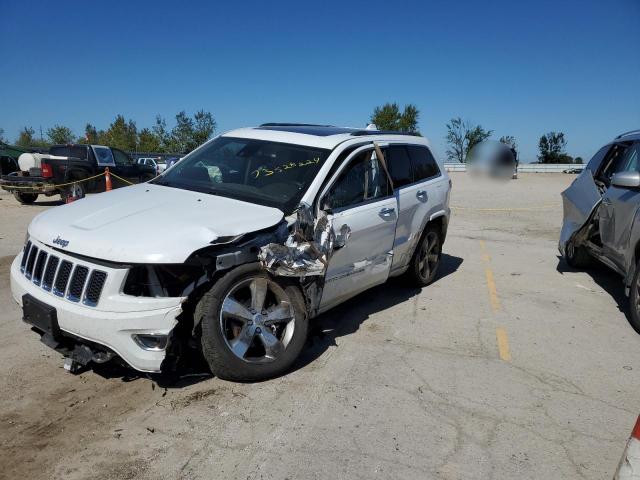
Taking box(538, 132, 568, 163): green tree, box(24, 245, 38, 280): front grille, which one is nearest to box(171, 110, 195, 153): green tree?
box(538, 132, 568, 163): green tree

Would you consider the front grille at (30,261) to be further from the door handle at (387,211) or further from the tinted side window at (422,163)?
the tinted side window at (422,163)

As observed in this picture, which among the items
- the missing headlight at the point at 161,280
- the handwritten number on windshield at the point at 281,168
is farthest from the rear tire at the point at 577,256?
the missing headlight at the point at 161,280

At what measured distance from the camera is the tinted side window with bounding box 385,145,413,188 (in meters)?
5.64

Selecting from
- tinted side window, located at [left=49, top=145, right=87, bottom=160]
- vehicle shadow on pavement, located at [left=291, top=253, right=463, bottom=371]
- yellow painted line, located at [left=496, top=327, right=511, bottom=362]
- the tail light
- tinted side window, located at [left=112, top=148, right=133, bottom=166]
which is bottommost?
yellow painted line, located at [left=496, top=327, right=511, bottom=362]

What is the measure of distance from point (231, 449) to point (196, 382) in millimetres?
887

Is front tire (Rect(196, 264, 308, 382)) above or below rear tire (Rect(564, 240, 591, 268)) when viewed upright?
above

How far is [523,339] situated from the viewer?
17.0ft

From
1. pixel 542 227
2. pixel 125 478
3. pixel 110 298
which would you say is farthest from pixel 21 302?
pixel 542 227

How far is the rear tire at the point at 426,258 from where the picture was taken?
252 inches

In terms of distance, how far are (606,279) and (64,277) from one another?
7207 mm

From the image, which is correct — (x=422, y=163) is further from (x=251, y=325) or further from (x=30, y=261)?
(x=30, y=261)

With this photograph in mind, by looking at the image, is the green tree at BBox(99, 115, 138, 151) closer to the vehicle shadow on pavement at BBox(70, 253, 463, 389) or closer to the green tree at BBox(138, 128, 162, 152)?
the green tree at BBox(138, 128, 162, 152)

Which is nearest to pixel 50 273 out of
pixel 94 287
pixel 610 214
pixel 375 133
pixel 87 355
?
pixel 94 287

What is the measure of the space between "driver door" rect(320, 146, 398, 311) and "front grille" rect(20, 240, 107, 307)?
1779 mm
